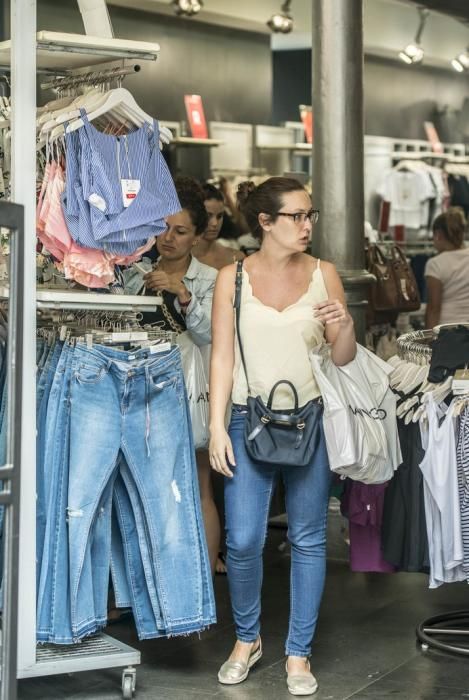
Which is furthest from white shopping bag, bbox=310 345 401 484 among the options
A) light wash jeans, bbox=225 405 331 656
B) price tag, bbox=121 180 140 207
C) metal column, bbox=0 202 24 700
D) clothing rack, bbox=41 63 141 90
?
metal column, bbox=0 202 24 700

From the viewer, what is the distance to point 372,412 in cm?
424

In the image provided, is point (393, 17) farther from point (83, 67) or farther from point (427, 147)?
point (83, 67)

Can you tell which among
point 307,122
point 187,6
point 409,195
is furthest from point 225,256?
point 409,195

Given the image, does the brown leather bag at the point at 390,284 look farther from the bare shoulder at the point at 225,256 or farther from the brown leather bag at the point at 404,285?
the bare shoulder at the point at 225,256

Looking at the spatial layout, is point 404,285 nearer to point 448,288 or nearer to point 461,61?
point 448,288

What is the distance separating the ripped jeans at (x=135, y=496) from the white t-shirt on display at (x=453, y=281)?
3.72 metres

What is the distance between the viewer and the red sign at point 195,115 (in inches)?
418

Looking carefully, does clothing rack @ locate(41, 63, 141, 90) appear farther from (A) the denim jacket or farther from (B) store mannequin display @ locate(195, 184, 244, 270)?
(B) store mannequin display @ locate(195, 184, 244, 270)

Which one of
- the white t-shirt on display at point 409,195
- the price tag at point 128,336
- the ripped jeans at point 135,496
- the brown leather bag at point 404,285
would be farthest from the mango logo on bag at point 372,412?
the white t-shirt on display at point 409,195

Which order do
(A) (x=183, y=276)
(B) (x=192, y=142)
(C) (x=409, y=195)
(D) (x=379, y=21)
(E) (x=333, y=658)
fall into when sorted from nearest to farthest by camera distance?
(E) (x=333, y=658) → (A) (x=183, y=276) → (B) (x=192, y=142) → (C) (x=409, y=195) → (D) (x=379, y=21)

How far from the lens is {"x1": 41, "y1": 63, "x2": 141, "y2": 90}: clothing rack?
161 inches

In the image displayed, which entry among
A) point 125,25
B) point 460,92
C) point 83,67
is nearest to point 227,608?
point 83,67

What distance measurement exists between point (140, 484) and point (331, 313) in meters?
0.88

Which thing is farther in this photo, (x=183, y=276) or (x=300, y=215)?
(x=183, y=276)
